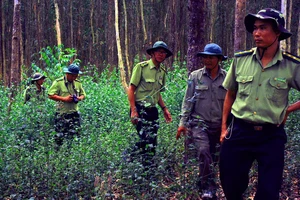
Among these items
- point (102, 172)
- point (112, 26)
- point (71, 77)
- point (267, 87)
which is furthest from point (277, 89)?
point (112, 26)

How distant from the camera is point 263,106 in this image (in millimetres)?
3641

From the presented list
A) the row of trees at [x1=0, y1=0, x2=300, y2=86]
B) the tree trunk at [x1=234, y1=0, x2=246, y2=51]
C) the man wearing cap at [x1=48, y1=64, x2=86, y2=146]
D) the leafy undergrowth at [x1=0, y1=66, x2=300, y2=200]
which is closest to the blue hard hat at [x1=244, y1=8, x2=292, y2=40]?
the leafy undergrowth at [x1=0, y1=66, x2=300, y2=200]

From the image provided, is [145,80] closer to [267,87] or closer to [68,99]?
[68,99]

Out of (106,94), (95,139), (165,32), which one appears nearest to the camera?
(95,139)

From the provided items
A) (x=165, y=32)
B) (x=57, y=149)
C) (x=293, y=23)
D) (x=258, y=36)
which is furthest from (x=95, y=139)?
(x=293, y=23)

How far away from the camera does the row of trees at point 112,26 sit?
26906 millimetres

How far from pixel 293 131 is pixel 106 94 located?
20.4ft

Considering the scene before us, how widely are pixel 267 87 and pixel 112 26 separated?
86.4 feet

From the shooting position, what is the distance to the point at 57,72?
1188cm

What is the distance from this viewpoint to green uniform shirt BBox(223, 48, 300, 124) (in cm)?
363

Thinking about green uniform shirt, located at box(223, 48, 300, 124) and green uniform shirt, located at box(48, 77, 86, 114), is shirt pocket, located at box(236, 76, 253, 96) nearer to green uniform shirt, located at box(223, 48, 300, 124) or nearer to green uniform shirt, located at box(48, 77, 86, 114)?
green uniform shirt, located at box(223, 48, 300, 124)

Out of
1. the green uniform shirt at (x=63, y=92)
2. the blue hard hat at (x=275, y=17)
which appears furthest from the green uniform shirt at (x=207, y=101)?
the green uniform shirt at (x=63, y=92)

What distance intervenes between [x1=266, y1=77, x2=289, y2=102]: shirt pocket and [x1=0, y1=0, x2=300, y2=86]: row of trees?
20.5 m

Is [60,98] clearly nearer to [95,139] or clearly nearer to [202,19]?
[95,139]
